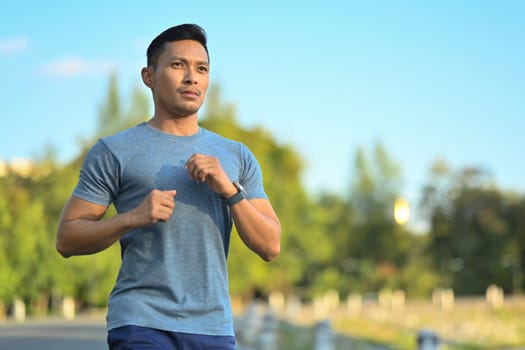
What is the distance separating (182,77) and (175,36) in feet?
0.55

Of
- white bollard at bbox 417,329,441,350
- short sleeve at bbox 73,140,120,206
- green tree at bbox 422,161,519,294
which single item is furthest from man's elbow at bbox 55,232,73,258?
green tree at bbox 422,161,519,294

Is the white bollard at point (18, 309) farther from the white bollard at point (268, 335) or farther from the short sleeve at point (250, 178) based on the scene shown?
the short sleeve at point (250, 178)

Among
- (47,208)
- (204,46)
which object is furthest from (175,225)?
(47,208)

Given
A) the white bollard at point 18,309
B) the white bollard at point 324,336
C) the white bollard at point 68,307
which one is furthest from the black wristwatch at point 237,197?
the white bollard at point 68,307

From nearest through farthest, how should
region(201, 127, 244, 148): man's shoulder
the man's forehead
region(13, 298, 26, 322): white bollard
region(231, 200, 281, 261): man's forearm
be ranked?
region(231, 200, 281, 261): man's forearm, the man's forehead, region(201, 127, 244, 148): man's shoulder, region(13, 298, 26, 322): white bollard

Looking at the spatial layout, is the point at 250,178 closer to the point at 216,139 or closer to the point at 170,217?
the point at 216,139

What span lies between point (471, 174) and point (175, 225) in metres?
80.7

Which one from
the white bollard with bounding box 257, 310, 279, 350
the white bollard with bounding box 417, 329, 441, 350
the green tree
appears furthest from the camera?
the green tree

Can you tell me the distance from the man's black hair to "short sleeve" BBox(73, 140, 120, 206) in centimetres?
41

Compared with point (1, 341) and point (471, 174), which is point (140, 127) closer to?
point (1, 341)

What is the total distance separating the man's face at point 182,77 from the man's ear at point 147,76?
97 millimetres

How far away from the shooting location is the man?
4164 millimetres

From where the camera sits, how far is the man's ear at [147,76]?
448 centimetres

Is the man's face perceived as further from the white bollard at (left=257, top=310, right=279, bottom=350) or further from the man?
the white bollard at (left=257, top=310, right=279, bottom=350)
